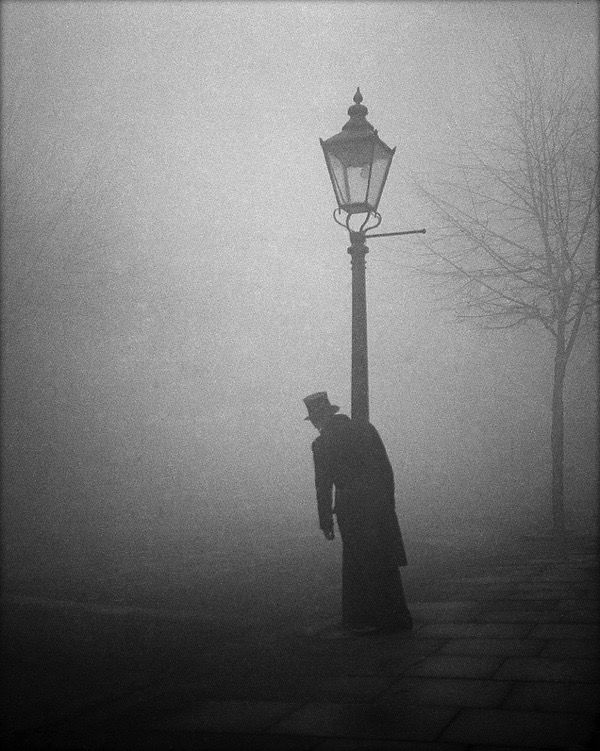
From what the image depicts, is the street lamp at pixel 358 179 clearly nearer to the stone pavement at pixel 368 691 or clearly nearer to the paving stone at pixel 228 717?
the stone pavement at pixel 368 691

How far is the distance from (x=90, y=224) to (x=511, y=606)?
13825mm

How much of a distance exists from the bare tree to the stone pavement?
8572 millimetres

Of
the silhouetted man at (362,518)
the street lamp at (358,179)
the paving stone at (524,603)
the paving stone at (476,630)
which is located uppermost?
the street lamp at (358,179)

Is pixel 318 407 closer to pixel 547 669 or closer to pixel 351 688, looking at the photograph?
pixel 351 688

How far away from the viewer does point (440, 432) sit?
1368 inches

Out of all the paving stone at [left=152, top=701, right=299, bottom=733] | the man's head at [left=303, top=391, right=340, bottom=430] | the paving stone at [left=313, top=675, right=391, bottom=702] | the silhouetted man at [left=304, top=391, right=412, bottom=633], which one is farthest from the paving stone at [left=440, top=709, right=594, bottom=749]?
the man's head at [left=303, top=391, right=340, bottom=430]

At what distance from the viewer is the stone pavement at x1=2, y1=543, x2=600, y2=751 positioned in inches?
145

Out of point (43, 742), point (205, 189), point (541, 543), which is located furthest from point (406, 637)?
point (205, 189)

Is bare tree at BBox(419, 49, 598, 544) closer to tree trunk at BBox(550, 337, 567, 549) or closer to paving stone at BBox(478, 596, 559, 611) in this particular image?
tree trunk at BBox(550, 337, 567, 549)

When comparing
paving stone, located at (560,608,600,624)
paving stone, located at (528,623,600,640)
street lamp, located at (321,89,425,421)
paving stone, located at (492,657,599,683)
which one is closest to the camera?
paving stone, located at (492,657,599,683)

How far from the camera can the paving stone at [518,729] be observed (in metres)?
3.45

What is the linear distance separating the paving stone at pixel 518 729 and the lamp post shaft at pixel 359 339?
10.3ft

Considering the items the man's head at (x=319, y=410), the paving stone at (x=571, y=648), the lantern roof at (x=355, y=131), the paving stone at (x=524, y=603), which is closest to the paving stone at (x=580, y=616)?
the paving stone at (x=524, y=603)

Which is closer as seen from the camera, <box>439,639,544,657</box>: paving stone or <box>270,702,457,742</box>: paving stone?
<box>270,702,457,742</box>: paving stone
